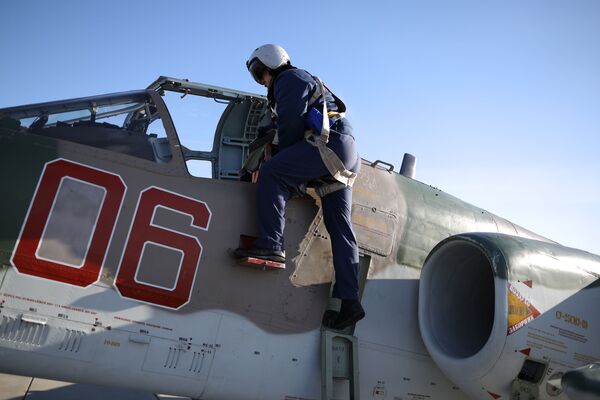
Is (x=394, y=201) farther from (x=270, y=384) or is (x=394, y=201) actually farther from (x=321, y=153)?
(x=270, y=384)

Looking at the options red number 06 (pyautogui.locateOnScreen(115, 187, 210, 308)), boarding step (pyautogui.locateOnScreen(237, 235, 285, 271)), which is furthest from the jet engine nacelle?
red number 06 (pyautogui.locateOnScreen(115, 187, 210, 308))

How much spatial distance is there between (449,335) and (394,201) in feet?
4.19

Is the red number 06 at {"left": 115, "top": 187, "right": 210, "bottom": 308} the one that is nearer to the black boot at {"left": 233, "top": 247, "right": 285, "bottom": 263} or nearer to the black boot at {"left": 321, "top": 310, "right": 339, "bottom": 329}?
the black boot at {"left": 233, "top": 247, "right": 285, "bottom": 263}

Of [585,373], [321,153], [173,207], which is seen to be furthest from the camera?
[321,153]

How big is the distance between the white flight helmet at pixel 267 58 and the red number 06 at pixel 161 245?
1.30 metres

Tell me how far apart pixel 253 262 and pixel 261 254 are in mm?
86

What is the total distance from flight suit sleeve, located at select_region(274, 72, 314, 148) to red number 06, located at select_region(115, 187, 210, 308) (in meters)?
0.90

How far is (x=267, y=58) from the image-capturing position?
13.9 ft

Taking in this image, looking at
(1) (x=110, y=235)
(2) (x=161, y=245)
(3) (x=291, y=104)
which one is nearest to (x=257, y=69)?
(3) (x=291, y=104)

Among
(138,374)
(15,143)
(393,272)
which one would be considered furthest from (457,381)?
(15,143)

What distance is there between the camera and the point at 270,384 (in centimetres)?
374

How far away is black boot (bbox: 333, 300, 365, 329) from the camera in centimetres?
399

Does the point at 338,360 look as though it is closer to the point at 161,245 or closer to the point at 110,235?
the point at 161,245

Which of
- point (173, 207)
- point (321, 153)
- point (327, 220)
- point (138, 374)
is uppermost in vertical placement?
point (321, 153)
